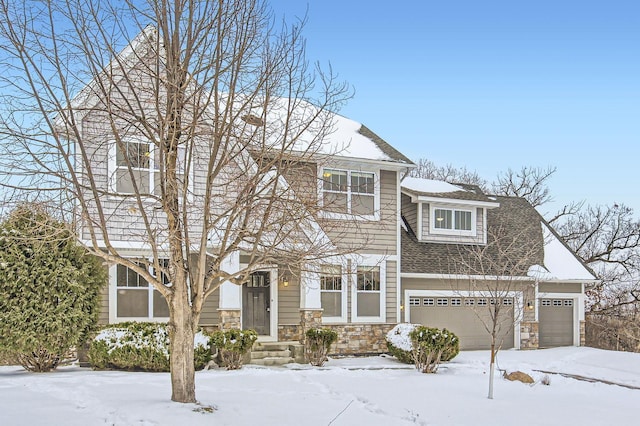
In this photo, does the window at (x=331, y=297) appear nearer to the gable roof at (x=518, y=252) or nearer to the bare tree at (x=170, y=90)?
the gable roof at (x=518, y=252)

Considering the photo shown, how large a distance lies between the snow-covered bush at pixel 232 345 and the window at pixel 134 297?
2.19 meters

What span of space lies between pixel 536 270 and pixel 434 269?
151 inches

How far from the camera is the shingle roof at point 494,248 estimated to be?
17.4 m

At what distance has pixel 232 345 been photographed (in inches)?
500

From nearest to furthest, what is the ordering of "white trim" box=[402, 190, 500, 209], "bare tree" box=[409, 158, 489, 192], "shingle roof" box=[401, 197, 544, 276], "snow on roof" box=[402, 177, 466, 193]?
1. "shingle roof" box=[401, 197, 544, 276]
2. "white trim" box=[402, 190, 500, 209]
3. "snow on roof" box=[402, 177, 466, 193]
4. "bare tree" box=[409, 158, 489, 192]

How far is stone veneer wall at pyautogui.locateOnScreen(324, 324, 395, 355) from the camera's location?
16.0 metres

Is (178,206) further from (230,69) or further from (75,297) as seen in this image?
(75,297)

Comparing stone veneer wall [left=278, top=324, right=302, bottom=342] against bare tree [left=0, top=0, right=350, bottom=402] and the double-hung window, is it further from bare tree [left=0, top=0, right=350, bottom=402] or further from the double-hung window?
bare tree [left=0, top=0, right=350, bottom=402]

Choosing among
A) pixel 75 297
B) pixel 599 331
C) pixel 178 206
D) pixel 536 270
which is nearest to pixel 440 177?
pixel 599 331

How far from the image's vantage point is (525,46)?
59.1 feet

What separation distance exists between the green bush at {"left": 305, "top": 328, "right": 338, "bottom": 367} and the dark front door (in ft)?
6.18

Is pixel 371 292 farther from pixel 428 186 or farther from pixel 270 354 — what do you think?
pixel 428 186

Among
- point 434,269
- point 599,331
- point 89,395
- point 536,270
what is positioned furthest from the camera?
point 599,331

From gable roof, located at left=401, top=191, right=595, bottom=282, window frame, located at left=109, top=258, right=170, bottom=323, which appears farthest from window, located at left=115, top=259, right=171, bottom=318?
gable roof, located at left=401, top=191, right=595, bottom=282
